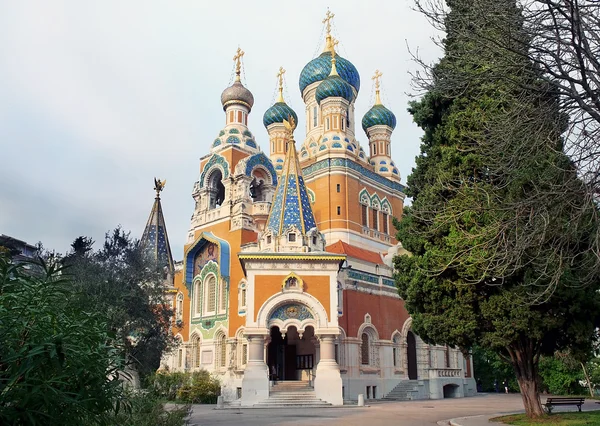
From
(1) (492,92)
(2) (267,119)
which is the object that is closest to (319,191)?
(2) (267,119)

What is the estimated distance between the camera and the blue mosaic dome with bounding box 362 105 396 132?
104 ft

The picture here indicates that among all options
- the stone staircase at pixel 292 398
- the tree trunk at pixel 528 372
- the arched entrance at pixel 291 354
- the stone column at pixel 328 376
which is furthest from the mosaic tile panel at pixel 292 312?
the tree trunk at pixel 528 372

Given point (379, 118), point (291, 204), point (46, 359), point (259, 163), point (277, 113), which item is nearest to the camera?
point (46, 359)

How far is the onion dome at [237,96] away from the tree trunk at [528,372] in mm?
19664

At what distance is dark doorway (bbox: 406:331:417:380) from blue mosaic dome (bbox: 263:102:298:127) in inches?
561

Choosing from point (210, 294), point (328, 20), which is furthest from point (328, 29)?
point (210, 294)

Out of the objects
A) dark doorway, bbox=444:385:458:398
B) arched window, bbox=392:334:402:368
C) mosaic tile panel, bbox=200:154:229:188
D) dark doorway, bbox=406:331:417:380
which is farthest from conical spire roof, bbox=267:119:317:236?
dark doorway, bbox=444:385:458:398

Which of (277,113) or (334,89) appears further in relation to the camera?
(277,113)

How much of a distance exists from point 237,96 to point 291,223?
1002cm

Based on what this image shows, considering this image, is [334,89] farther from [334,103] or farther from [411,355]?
[411,355]

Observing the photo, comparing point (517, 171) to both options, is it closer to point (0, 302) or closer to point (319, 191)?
point (0, 302)

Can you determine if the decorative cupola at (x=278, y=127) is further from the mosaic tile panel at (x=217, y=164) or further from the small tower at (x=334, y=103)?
the mosaic tile panel at (x=217, y=164)

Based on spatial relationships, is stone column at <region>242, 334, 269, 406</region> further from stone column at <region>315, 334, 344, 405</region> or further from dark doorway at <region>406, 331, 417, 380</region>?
dark doorway at <region>406, 331, 417, 380</region>

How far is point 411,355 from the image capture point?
86.6 ft
